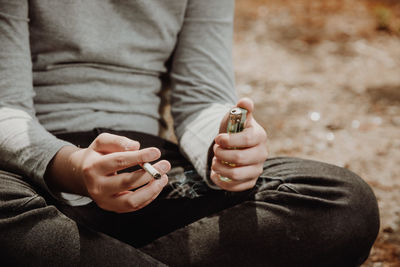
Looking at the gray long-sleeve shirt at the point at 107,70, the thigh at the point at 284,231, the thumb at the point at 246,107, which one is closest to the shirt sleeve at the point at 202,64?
the gray long-sleeve shirt at the point at 107,70

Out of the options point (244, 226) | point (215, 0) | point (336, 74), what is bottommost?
point (336, 74)

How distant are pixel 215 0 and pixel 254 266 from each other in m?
0.68

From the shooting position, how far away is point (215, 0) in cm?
93

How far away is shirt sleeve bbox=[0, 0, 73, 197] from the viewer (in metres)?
0.64

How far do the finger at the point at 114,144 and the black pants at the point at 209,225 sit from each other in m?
0.15

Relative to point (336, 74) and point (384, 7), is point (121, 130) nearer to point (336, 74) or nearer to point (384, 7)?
point (336, 74)

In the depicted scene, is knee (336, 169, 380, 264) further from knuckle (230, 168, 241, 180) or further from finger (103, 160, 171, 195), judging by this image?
finger (103, 160, 171, 195)

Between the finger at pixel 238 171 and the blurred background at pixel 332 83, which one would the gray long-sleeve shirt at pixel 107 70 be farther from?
the blurred background at pixel 332 83

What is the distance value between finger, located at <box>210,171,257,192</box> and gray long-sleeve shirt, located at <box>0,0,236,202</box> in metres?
0.07

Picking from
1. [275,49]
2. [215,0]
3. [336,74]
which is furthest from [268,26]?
[215,0]

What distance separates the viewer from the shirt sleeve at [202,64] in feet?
2.93

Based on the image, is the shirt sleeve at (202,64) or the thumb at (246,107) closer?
the thumb at (246,107)

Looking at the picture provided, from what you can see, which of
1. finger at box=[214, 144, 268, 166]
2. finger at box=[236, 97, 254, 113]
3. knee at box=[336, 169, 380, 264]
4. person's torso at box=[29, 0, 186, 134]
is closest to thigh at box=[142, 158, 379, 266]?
knee at box=[336, 169, 380, 264]

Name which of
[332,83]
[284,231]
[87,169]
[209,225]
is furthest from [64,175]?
[332,83]
